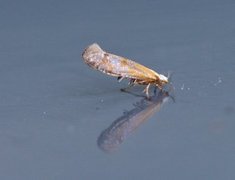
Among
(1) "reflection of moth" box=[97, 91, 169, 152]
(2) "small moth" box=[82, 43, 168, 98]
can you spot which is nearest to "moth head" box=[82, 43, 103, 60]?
(2) "small moth" box=[82, 43, 168, 98]

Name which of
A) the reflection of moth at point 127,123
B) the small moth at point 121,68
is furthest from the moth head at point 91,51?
the reflection of moth at point 127,123

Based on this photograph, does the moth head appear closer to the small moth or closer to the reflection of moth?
the small moth

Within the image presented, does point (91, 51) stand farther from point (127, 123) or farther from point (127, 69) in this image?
point (127, 123)

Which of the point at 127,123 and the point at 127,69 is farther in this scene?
the point at 127,69

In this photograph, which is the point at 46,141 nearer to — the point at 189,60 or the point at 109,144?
the point at 109,144

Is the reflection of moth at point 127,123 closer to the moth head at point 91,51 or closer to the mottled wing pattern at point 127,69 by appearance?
the mottled wing pattern at point 127,69

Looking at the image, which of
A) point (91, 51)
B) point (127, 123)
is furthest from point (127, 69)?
point (127, 123)
